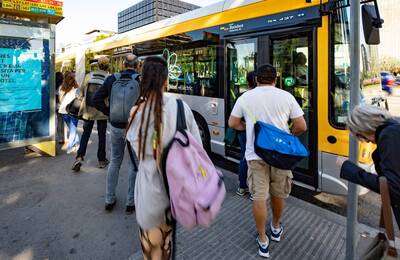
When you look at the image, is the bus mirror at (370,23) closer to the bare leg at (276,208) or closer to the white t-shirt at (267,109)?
the white t-shirt at (267,109)

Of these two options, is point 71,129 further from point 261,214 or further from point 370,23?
point 370,23

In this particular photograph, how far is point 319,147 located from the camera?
12.7ft

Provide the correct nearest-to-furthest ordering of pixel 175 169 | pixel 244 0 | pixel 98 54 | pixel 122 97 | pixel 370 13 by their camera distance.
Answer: pixel 175 169 → pixel 370 13 → pixel 122 97 → pixel 244 0 → pixel 98 54

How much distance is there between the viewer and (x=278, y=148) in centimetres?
256

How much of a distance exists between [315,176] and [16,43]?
18.2ft

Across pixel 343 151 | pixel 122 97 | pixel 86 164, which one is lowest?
pixel 86 164

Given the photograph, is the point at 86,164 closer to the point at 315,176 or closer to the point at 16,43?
the point at 16,43

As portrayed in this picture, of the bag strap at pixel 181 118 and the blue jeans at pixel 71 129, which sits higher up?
the bag strap at pixel 181 118

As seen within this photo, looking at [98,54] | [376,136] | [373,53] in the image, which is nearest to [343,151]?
[373,53]

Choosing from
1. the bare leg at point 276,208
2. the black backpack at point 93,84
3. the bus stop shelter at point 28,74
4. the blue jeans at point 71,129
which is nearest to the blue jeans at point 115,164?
the black backpack at point 93,84

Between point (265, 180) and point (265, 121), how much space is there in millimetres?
556

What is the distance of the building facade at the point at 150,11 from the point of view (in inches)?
2810

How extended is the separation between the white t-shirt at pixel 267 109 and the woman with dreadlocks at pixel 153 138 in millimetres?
1034

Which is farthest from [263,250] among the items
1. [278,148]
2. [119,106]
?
[119,106]
